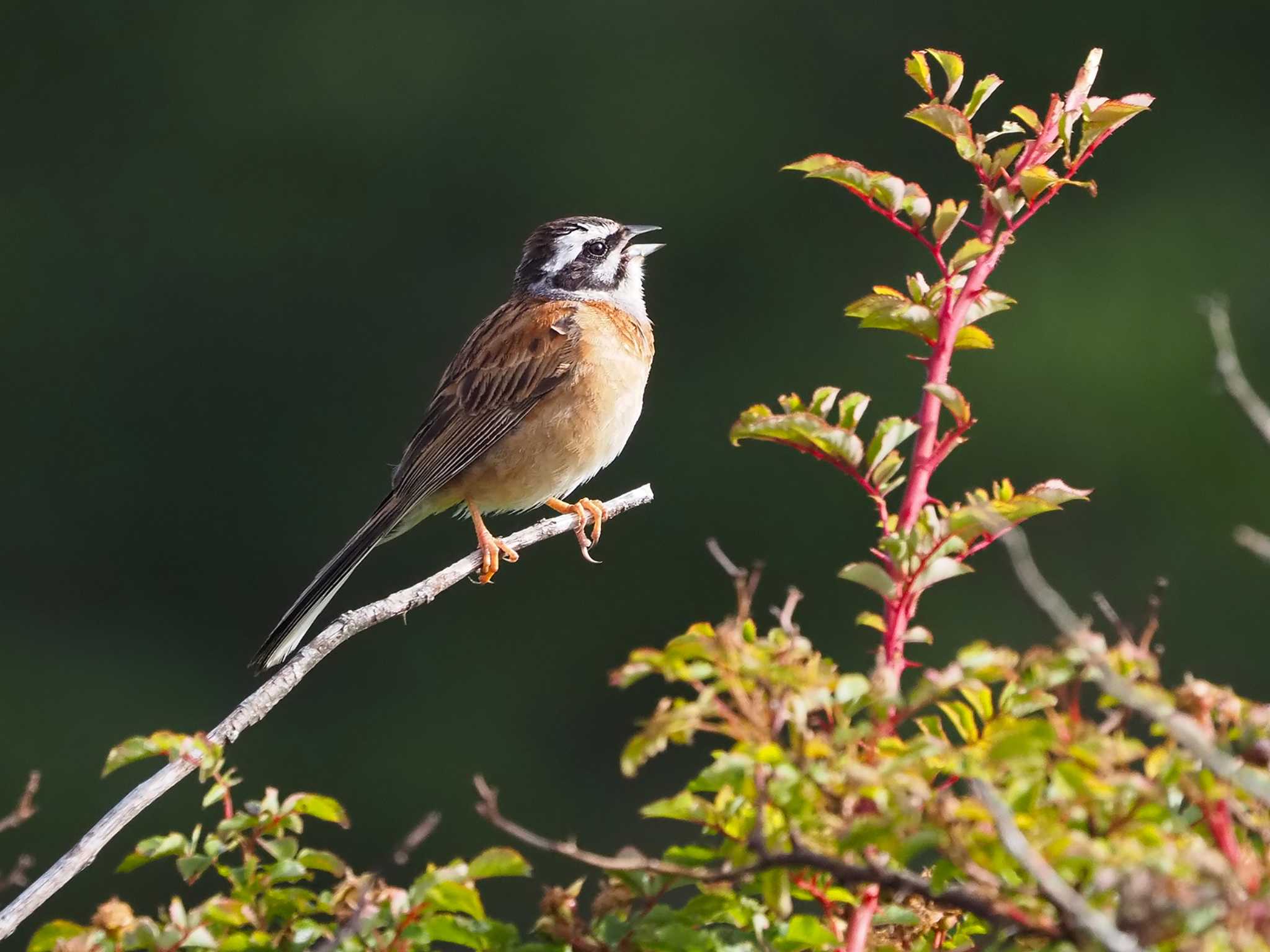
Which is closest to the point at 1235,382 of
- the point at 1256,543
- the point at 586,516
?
the point at 1256,543

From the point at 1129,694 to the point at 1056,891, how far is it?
0.14 m

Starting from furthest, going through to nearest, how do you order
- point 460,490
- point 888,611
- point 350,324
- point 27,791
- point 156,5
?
point 156,5
point 350,324
point 460,490
point 27,791
point 888,611

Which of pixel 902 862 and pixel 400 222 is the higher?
pixel 400 222

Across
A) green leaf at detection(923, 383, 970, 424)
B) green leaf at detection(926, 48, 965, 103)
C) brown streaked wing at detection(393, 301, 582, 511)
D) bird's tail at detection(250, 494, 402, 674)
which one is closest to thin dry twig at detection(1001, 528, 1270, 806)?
green leaf at detection(923, 383, 970, 424)

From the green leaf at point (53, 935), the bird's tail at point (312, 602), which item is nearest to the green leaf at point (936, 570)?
the green leaf at point (53, 935)

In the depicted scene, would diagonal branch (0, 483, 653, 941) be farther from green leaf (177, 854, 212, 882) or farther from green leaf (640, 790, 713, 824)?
green leaf (640, 790, 713, 824)

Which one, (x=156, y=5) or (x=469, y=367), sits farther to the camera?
(x=156, y=5)

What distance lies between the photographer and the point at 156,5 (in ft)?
64.2

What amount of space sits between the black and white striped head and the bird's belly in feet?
1.14

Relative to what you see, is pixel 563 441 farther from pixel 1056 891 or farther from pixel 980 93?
pixel 1056 891

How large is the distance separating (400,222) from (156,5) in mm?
4097

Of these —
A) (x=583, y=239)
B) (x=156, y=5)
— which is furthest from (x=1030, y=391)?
(x=583, y=239)

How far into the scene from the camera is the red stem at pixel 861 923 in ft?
4.93

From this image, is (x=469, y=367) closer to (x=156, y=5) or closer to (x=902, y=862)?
(x=902, y=862)
